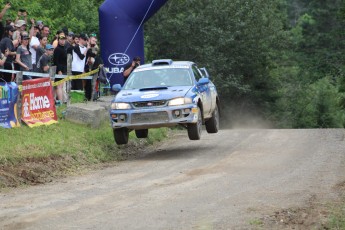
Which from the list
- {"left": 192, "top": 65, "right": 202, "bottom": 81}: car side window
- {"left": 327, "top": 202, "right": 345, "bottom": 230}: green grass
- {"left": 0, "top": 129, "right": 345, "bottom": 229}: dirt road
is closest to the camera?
{"left": 327, "top": 202, "right": 345, "bottom": 230}: green grass

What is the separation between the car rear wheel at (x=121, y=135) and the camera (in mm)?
19344

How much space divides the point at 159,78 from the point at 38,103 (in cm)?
288

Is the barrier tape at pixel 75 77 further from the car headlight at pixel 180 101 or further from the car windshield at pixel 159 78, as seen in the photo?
the car headlight at pixel 180 101

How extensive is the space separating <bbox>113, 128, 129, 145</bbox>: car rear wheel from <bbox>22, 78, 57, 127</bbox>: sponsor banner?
1945 millimetres

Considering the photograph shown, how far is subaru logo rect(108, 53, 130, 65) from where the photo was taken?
26078mm

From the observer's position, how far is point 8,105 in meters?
18.9

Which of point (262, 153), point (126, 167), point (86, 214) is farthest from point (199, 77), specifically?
point (86, 214)

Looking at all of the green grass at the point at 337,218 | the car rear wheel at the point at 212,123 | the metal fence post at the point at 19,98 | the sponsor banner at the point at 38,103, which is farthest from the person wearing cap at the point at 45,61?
the green grass at the point at 337,218

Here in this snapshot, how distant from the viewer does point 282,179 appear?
48.8ft

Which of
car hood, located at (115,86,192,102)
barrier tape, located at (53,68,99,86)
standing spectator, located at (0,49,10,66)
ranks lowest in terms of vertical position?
barrier tape, located at (53,68,99,86)

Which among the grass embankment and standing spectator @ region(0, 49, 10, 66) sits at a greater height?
standing spectator @ region(0, 49, 10, 66)

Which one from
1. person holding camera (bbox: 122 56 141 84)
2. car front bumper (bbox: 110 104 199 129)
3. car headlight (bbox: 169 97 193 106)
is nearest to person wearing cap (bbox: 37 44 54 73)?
person holding camera (bbox: 122 56 141 84)

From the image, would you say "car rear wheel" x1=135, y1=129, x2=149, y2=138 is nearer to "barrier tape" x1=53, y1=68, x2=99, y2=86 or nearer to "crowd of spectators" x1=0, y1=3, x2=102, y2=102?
"barrier tape" x1=53, y1=68, x2=99, y2=86

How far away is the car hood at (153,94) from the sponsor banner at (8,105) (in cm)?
226
